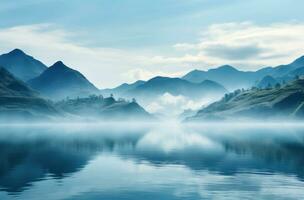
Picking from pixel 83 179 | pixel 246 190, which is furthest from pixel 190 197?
pixel 83 179

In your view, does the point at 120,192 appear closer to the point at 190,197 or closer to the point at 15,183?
the point at 190,197

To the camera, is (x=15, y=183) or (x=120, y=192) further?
(x=15, y=183)

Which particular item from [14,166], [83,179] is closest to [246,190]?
[83,179]

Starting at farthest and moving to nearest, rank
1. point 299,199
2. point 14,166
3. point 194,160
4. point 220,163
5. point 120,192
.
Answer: point 194,160 < point 220,163 < point 14,166 < point 120,192 < point 299,199

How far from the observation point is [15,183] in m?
78.6

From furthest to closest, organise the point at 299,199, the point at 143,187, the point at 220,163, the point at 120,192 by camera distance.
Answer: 1. the point at 220,163
2. the point at 143,187
3. the point at 120,192
4. the point at 299,199

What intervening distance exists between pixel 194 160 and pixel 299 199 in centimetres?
6137

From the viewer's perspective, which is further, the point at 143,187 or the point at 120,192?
the point at 143,187

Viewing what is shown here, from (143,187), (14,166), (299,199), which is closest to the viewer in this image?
(299,199)

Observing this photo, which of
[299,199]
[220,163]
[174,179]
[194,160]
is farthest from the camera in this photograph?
[194,160]

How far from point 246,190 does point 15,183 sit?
41319 mm

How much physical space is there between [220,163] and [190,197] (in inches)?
2021

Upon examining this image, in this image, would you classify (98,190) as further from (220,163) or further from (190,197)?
(220,163)

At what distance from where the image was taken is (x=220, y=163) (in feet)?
377
